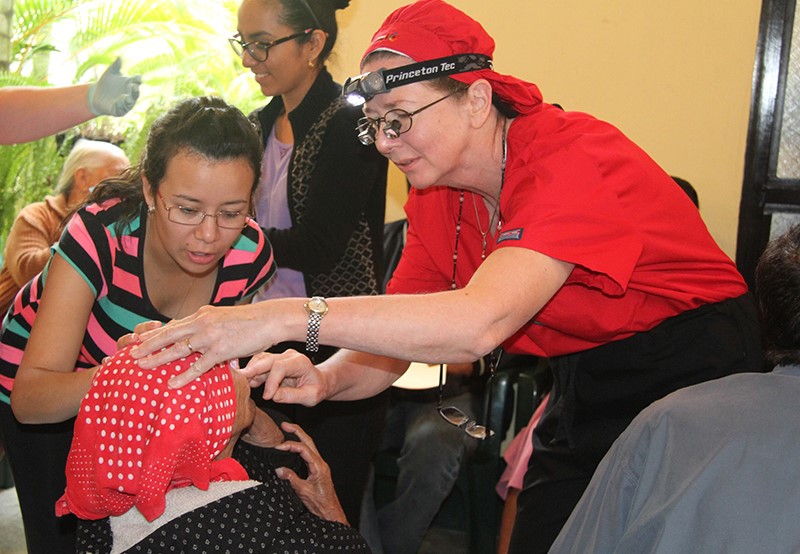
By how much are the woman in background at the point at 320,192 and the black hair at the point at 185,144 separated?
1.55 ft

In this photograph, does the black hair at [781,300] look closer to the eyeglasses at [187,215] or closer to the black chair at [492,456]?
the eyeglasses at [187,215]

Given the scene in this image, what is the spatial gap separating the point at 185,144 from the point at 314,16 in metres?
0.82

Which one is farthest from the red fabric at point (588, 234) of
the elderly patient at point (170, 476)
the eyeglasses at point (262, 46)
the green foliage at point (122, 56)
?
the green foliage at point (122, 56)

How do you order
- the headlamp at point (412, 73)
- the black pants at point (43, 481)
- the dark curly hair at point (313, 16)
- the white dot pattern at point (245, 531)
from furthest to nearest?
the dark curly hair at point (313, 16)
the black pants at point (43, 481)
the headlamp at point (412, 73)
the white dot pattern at point (245, 531)

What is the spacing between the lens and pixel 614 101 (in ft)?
11.6

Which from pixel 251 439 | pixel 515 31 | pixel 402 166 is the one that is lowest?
pixel 251 439

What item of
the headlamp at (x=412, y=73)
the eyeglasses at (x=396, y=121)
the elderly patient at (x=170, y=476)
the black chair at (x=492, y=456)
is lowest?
the black chair at (x=492, y=456)

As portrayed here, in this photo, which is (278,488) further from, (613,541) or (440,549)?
(440,549)

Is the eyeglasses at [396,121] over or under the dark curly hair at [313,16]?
under

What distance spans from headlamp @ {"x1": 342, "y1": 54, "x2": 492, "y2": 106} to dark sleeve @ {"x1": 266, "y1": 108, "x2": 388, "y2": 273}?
2.55 ft

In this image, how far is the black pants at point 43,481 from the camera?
1924mm

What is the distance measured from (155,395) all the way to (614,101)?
263 centimetres

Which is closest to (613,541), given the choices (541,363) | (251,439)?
(251,439)

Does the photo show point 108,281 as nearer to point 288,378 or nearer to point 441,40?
point 288,378
